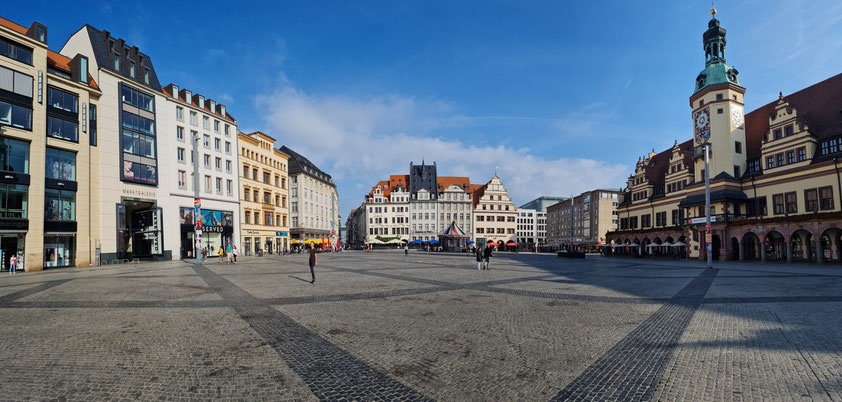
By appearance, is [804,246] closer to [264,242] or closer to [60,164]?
[264,242]

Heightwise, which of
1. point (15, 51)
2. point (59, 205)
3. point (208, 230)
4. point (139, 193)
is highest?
point (15, 51)

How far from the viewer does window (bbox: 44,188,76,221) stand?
1181 inches

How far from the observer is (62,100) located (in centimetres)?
3145

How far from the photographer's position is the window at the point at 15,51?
91.5 feet

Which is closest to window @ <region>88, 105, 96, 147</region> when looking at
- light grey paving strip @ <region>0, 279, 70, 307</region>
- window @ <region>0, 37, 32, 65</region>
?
window @ <region>0, 37, 32, 65</region>

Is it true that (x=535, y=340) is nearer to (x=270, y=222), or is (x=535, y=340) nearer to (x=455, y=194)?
(x=270, y=222)

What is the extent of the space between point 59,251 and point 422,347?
37145mm

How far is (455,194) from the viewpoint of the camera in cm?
9856

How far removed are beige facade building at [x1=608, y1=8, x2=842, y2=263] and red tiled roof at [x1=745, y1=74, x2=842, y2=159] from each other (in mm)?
96

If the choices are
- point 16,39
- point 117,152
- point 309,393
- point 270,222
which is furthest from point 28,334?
→ point 270,222

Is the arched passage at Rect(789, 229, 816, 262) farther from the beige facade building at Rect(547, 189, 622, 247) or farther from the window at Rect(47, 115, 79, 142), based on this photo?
the window at Rect(47, 115, 79, 142)

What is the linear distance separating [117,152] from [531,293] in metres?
39.0

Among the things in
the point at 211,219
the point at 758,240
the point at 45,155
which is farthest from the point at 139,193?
the point at 758,240

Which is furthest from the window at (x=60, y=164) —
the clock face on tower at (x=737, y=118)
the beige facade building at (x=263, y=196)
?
the clock face on tower at (x=737, y=118)
